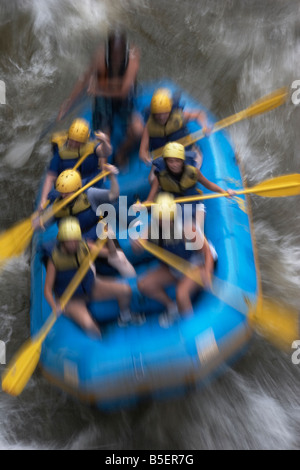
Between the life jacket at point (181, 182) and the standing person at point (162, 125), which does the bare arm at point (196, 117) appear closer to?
the standing person at point (162, 125)

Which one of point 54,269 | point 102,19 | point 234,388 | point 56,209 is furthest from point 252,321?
point 102,19

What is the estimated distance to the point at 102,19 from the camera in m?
5.09

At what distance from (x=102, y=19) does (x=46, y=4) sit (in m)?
0.64

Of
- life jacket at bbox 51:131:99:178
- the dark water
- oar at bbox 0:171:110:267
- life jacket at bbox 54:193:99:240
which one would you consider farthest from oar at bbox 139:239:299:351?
life jacket at bbox 51:131:99:178

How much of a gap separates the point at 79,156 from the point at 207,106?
1.80m

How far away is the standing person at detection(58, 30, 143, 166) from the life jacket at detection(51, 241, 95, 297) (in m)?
1.02

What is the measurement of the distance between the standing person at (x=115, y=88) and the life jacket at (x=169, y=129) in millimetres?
133

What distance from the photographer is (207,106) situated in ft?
14.3

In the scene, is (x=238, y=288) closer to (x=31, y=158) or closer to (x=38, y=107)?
(x=31, y=158)

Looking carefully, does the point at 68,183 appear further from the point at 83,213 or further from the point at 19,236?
the point at 19,236

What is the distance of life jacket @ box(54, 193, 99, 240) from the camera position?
2.65 m

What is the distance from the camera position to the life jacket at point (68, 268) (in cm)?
238

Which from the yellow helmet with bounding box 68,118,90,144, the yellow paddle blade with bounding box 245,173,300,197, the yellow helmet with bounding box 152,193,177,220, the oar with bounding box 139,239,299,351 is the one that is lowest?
the oar with bounding box 139,239,299,351

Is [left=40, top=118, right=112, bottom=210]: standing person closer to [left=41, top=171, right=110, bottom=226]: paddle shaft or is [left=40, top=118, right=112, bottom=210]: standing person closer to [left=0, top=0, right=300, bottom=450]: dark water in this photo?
[left=41, top=171, right=110, bottom=226]: paddle shaft
